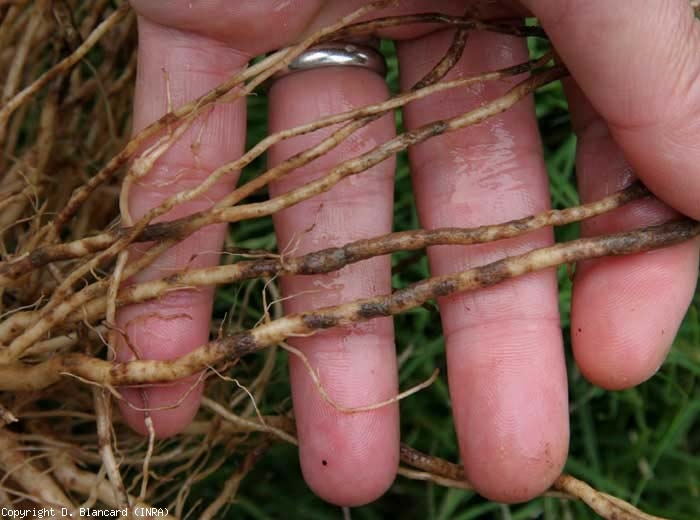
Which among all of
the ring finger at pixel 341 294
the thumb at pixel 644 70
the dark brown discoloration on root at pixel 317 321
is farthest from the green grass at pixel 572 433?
the thumb at pixel 644 70

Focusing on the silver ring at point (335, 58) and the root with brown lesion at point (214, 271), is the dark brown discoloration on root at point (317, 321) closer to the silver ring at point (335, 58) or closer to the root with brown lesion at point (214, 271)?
the root with brown lesion at point (214, 271)

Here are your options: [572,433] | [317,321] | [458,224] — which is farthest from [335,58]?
[572,433]

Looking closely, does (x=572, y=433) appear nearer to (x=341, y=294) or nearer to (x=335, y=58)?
(x=341, y=294)

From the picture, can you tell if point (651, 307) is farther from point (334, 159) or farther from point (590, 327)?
point (334, 159)

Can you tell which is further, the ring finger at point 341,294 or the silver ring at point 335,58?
the silver ring at point 335,58

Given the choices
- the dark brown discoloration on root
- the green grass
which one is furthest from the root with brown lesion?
the green grass

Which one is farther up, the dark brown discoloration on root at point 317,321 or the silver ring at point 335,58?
the silver ring at point 335,58

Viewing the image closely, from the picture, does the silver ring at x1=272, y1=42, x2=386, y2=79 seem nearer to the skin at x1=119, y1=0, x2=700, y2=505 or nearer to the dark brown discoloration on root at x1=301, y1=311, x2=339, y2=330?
the skin at x1=119, y1=0, x2=700, y2=505
